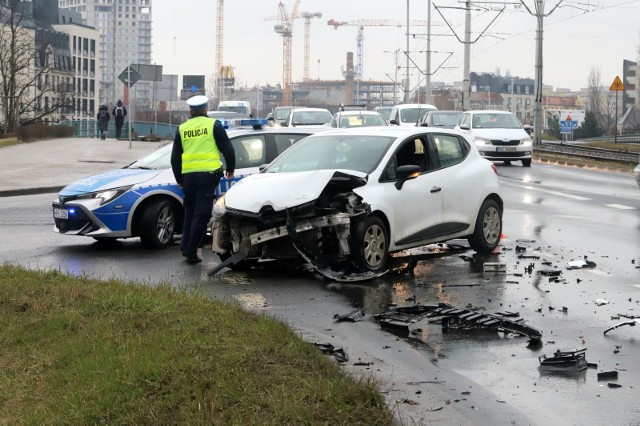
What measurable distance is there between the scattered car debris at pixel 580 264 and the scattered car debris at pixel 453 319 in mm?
3234

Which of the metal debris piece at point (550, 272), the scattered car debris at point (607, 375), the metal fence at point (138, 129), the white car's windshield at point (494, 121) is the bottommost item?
the scattered car debris at point (607, 375)

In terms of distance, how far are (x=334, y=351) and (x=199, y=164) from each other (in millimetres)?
5257

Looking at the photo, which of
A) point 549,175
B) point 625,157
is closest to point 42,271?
point 549,175

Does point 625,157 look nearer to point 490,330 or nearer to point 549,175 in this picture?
point 549,175

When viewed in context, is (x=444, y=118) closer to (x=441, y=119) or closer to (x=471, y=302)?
(x=441, y=119)

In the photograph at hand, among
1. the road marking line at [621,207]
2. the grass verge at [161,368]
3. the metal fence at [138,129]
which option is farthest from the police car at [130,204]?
the metal fence at [138,129]

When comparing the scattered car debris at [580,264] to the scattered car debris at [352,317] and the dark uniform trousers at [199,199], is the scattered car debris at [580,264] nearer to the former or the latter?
the scattered car debris at [352,317]

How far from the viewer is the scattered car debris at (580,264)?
1245cm

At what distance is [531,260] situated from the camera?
13133mm

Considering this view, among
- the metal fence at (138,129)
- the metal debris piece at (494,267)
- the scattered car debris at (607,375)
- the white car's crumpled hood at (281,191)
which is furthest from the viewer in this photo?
the metal fence at (138,129)

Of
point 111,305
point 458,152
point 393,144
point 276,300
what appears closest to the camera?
point 111,305

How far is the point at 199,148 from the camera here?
1271 centimetres

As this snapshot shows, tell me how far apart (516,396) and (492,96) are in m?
186

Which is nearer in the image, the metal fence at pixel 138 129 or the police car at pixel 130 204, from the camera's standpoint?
the police car at pixel 130 204
